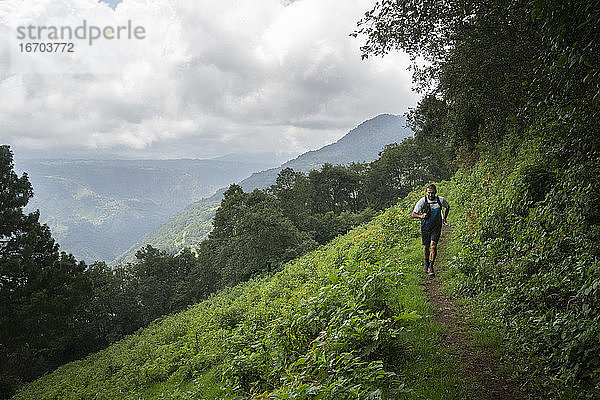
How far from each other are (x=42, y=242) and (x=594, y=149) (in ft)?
90.5

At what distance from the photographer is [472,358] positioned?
4.56 metres

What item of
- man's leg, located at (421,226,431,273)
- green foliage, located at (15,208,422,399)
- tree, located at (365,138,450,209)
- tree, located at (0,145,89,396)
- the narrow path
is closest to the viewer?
green foliage, located at (15,208,422,399)

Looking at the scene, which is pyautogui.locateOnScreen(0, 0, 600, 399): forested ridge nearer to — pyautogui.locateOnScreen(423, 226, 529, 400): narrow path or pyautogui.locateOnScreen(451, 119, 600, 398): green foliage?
pyautogui.locateOnScreen(451, 119, 600, 398): green foliage

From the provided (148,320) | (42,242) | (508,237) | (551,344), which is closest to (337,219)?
(148,320)

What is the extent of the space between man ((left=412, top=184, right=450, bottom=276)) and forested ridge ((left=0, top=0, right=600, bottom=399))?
582mm

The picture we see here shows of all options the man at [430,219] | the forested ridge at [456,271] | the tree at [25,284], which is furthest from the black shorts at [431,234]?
the tree at [25,284]

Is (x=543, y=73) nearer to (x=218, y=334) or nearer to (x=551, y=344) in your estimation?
(x=551, y=344)

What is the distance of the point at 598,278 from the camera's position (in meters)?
4.09

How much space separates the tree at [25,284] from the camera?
1922 centimetres

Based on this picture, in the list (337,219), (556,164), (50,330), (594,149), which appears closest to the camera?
(594,149)

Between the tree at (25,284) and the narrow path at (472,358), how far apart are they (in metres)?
22.7

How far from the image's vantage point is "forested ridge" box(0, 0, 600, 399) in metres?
3.88

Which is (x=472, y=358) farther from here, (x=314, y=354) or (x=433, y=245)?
(x=433, y=245)

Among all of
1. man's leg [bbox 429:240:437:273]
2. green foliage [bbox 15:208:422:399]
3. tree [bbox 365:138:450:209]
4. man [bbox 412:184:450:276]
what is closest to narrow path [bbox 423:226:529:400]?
green foliage [bbox 15:208:422:399]
